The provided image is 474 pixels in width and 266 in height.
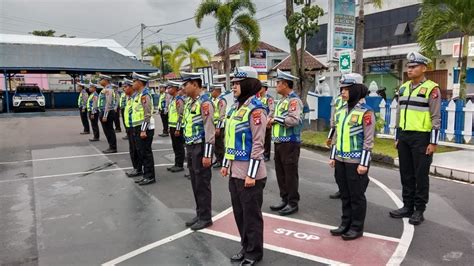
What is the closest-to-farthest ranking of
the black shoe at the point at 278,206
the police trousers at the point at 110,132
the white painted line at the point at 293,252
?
1. the white painted line at the point at 293,252
2. the black shoe at the point at 278,206
3. the police trousers at the point at 110,132

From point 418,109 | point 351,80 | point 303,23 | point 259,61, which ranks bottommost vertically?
point 418,109

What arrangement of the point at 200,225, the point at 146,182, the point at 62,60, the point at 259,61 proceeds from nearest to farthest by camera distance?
the point at 200,225 < the point at 146,182 < the point at 259,61 < the point at 62,60

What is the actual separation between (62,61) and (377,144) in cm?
2431

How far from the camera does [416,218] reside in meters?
5.48

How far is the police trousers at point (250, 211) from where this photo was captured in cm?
412

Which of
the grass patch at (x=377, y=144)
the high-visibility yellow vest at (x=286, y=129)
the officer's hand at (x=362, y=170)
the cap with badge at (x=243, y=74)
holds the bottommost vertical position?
the grass patch at (x=377, y=144)

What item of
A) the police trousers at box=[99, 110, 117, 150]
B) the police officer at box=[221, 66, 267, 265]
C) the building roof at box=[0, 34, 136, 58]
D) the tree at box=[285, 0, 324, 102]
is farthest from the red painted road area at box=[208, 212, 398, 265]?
the building roof at box=[0, 34, 136, 58]

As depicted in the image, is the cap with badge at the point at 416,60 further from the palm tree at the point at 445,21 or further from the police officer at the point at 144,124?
the palm tree at the point at 445,21

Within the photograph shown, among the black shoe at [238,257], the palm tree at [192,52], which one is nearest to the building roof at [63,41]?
the palm tree at [192,52]

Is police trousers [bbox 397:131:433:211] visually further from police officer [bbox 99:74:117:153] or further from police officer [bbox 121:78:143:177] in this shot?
police officer [bbox 99:74:117:153]

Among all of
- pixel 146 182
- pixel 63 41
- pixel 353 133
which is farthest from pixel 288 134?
pixel 63 41

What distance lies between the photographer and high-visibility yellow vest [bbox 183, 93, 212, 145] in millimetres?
5648

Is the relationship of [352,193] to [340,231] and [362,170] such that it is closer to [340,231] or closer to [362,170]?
[362,170]

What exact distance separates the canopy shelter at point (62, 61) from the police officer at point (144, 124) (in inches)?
867
